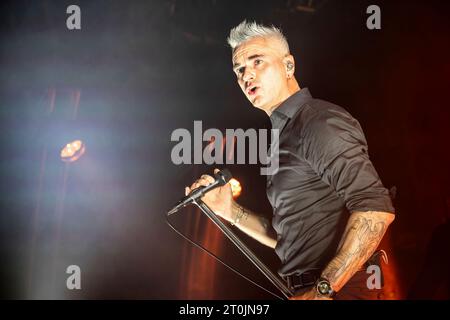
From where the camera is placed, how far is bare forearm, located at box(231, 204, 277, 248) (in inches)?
79.8

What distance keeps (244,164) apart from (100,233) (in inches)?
41.9

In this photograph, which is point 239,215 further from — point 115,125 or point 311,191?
point 115,125

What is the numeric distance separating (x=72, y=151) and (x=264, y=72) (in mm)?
1509

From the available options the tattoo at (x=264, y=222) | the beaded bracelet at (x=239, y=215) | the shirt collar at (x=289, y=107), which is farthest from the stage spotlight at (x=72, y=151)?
the shirt collar at (x=289, y=107)

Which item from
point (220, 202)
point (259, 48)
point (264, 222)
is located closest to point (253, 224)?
point (264, 222)

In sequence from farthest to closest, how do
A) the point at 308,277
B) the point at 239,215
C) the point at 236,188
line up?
1. the point at 236,188
2. the point at 239,215
3. the point at 308,277

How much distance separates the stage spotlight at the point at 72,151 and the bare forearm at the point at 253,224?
130 cm

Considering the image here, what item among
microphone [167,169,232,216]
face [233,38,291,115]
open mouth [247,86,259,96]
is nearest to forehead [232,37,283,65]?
face [233,38,291,115]

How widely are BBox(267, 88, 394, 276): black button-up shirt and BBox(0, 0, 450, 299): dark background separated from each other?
841 millimetres

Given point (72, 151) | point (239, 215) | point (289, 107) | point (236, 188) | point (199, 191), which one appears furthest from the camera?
point (72, 151)

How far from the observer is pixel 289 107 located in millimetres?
1772

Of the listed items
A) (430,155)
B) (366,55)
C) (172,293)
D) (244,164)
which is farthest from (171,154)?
(430,155)

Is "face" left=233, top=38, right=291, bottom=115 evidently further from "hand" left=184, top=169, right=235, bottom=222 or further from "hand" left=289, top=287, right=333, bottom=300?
"hand" left=289, top=287, right=333, bottom=300

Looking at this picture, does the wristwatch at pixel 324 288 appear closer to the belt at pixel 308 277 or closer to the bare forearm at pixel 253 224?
the belt at pixel 308 277
